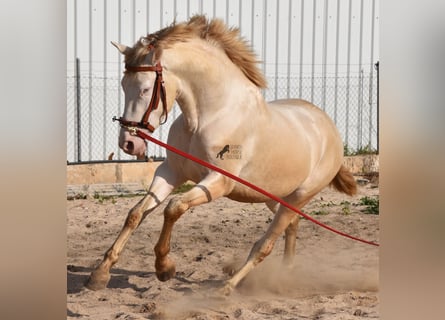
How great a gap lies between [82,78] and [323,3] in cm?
265

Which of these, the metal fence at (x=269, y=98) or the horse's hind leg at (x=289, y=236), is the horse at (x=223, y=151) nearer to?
the horse's hind leg at (x=289, y=236)

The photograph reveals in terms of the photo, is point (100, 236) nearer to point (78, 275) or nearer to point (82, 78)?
point (78, 275)

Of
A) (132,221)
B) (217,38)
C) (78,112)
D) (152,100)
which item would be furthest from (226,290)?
(78,112)

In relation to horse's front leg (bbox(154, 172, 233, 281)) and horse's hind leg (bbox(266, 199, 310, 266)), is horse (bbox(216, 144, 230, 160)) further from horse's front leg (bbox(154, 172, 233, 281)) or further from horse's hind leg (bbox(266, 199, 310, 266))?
horse's hind leg (bbox(266, 199, 310, 266))

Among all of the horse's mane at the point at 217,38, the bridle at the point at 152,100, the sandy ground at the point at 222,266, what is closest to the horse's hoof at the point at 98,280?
the sandy ground at the point at 222,266

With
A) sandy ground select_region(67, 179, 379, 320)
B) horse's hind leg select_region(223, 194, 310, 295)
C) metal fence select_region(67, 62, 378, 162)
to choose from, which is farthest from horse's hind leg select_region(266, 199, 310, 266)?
metal fence select_region(67, 62, 378, 162)

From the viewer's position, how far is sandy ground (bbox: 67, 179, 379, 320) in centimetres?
490

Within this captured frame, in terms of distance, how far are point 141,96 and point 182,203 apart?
0.59 metres

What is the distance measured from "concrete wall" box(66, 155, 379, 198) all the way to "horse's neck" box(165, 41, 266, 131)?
Result: 2890mm

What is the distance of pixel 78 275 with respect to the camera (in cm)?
573

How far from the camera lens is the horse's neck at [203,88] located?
4707 mm
